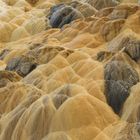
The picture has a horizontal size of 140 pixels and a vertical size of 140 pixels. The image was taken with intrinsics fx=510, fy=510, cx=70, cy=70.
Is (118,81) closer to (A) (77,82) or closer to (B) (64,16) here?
(A) (77,82)

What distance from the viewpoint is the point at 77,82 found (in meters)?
16.6

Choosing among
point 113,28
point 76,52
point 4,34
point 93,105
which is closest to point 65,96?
point 93,105

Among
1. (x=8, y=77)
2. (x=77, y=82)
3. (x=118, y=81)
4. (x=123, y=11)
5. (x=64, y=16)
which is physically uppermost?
(x=118, y=81)

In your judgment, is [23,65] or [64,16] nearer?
[23,65]

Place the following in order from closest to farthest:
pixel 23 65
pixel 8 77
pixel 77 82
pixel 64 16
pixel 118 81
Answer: pixel 118 81 < pixel 77 82 < pixel 8 77 < pixel 23 65 < pixel 64 16

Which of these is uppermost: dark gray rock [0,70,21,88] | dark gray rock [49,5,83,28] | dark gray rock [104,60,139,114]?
dark gray rock [104,60,139,114]

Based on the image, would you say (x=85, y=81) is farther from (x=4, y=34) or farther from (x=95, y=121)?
(x=4, y=34)

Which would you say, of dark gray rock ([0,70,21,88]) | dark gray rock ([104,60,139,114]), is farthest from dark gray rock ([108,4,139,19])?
dark gray rock ([0,70,21,88])

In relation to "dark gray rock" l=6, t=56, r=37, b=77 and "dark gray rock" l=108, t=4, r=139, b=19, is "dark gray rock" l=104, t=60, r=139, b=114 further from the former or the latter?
"dark gray rock" l=108, t=4, r=139, b=19

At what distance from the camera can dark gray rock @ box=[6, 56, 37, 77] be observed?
1873 centimetres

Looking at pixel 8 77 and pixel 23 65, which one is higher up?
pixel 8 77

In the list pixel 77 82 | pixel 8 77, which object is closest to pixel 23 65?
pixel 8 77

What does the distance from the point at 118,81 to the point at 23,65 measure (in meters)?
4.76

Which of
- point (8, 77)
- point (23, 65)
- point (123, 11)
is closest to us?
point (8, 77)
